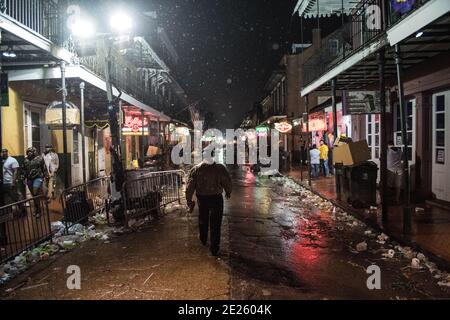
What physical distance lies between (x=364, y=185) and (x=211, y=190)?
18.2 ft

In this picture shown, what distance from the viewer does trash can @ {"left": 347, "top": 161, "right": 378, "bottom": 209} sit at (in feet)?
36.3

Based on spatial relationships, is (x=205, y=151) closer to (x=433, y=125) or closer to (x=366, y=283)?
(x=366, y=283)

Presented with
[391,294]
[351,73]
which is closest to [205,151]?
[391,294]

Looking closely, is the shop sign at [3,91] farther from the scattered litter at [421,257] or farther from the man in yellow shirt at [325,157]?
the man in yellow shirt at [325,157]

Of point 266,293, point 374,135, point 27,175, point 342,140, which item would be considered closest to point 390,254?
point 266,293

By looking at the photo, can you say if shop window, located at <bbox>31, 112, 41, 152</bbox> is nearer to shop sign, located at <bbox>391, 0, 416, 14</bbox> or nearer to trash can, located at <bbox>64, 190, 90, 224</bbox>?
trash can, located at <bbox>64, 190, 90, 224</bbox>

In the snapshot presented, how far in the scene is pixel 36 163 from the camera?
11.4m

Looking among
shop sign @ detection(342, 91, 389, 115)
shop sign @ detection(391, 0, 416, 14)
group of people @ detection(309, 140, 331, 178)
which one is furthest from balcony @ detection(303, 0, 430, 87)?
group of people @ detection(309, 140, 331, 178)

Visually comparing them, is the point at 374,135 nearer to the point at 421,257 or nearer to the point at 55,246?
the point at 421,257

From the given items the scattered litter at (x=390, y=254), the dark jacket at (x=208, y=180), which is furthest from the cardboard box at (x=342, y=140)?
the dark jacket at (x=208, y=180)

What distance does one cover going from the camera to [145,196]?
34.9 ft

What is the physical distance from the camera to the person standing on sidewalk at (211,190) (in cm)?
709

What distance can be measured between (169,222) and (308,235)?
11.1 feet

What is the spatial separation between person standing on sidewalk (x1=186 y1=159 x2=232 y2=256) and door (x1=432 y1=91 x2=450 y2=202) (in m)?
6.60
